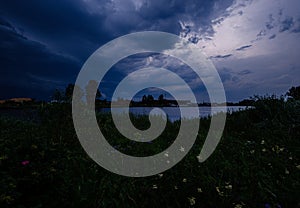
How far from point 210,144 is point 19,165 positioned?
13.4 ft

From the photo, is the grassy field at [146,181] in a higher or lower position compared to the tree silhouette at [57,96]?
lower

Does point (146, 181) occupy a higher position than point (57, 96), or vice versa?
point (57, 96)

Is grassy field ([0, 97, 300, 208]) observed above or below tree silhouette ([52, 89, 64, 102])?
below

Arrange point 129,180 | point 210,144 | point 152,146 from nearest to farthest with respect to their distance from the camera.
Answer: point 129,180, point 152,146, point 210,144

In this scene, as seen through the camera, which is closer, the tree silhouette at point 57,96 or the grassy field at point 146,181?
the grassy field at point 146,181

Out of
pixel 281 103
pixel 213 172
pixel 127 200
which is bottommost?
pixel 127 200

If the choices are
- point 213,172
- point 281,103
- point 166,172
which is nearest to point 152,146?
point 166,172

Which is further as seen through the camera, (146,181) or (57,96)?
(57,96)

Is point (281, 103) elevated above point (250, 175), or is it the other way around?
point (281, 103)

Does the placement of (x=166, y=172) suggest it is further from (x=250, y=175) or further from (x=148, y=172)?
(x=250, y=175)

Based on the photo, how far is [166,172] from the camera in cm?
338

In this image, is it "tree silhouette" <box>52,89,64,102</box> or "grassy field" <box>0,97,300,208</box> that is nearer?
"grassy field" <box>0,97,300,208</box>

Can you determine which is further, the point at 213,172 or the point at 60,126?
the point at 60,126

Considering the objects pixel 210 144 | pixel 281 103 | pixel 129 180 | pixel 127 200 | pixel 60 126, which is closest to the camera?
pixel 127 200
